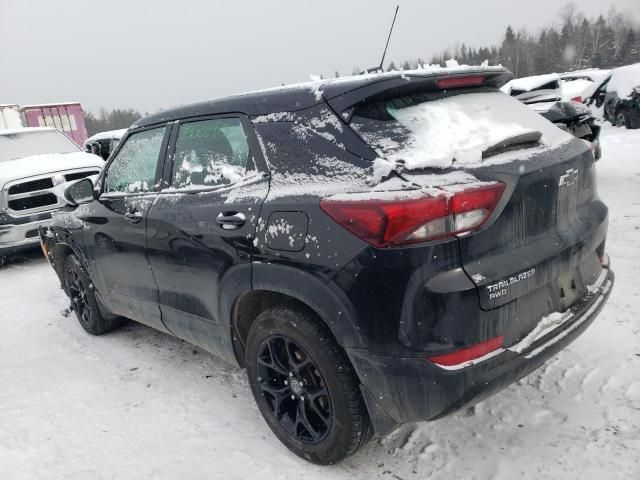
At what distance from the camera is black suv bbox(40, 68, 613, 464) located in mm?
1906

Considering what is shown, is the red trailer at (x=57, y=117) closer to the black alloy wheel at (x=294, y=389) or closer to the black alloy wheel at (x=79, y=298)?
the black alloy wheel at (x=79, y=298)

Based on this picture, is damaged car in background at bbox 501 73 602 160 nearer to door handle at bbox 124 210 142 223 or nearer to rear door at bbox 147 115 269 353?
rear door at bbox 147 115 269 353

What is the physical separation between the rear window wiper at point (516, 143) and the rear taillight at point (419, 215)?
242 millimetres

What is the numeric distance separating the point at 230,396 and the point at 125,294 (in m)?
1.12

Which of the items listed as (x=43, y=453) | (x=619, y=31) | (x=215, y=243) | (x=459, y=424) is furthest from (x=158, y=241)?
(x=619, y=31)

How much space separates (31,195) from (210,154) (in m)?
5.40

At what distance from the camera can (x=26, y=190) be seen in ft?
23.1

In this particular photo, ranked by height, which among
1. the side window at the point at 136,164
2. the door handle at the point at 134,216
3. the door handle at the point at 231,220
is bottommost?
the door handle at the point at 134,216

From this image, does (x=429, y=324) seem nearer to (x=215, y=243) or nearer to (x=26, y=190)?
(x=215, y=243)

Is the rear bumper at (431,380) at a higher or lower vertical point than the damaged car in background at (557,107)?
lower

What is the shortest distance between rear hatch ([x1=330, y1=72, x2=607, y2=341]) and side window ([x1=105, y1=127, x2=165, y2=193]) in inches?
64.7

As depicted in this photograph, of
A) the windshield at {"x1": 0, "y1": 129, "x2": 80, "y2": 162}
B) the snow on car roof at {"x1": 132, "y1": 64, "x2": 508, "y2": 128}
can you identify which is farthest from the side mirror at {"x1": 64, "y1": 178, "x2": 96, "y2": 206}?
the windshield at {"x1": 0, "y1": 129, "x2": 80, "y2": 162}

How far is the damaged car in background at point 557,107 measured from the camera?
6.01 meters

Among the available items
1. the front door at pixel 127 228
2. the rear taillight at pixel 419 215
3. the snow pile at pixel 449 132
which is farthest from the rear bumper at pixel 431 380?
the front door at pixel 127 228
